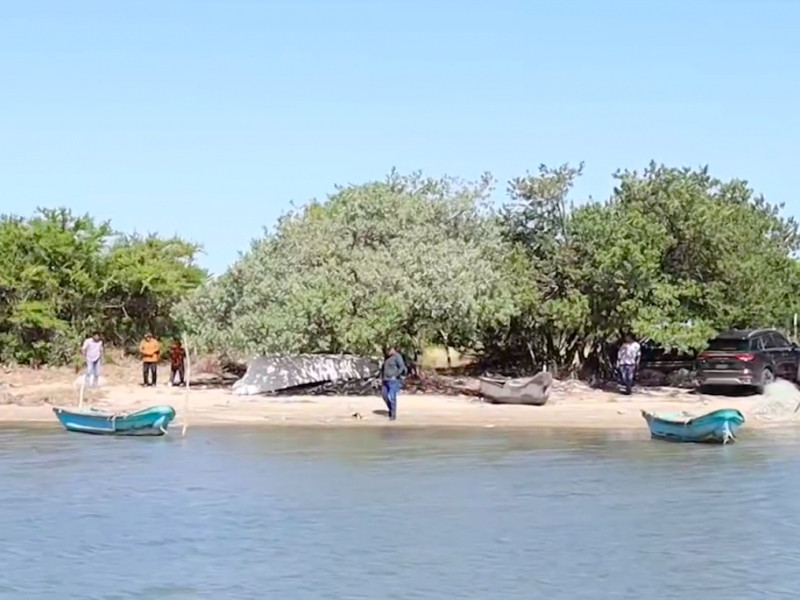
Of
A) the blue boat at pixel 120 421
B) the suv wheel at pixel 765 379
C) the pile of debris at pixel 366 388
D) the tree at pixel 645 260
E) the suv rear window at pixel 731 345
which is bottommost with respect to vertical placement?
the blue boat at pixel 120 421

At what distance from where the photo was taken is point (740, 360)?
34.7 meters

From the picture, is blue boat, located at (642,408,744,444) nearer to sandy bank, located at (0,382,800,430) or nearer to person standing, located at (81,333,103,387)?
sandy bank, located at (0,382,800,430)

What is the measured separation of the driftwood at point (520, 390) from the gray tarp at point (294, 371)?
360cm

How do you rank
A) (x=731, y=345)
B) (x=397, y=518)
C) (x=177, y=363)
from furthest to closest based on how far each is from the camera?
(x=177, y=363), (x=731, y=345), (x=397, y=518)

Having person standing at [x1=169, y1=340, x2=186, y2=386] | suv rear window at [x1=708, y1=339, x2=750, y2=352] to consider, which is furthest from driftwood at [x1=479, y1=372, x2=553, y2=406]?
person standing at [x1=169, y1=340, x2=186, y2=386]

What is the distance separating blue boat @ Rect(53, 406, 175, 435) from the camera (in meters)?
29.8

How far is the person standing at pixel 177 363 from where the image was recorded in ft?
126

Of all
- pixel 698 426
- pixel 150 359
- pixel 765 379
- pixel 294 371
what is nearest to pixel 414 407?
pixel 294 371

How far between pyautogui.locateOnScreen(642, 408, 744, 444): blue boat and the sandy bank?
2532 millimetres

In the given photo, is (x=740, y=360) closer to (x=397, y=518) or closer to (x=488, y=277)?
(x=488, y=277)

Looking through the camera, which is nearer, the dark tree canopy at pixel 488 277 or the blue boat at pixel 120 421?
the blue boat at pixel 120 421

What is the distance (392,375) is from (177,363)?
9.24 m

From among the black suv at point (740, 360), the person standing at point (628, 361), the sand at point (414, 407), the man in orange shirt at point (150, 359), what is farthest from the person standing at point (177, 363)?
the black suv at point (740, 360)

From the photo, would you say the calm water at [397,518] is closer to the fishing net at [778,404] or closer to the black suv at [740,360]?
the fishing net at [778,404]
